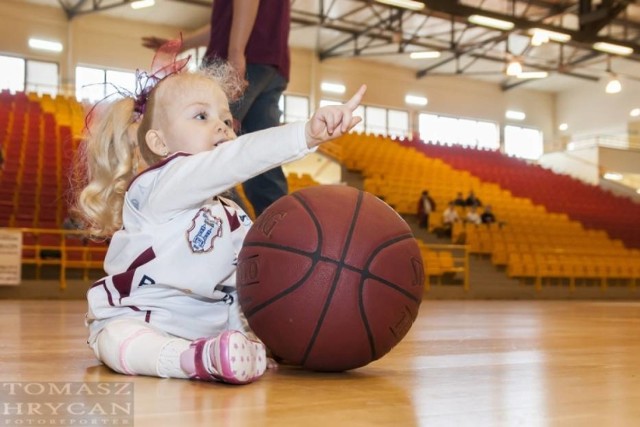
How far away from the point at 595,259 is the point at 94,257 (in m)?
8.72

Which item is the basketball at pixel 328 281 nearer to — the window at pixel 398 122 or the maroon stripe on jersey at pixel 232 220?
the maroon stripe on jersey at pixel 232 220

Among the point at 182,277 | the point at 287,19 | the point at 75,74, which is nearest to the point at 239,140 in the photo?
the point at 182,277

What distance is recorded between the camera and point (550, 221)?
14883mm

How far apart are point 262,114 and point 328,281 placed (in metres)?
1.47

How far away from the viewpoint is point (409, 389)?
1667mm

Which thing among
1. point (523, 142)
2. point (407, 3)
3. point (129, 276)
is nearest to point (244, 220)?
point (129, 276)

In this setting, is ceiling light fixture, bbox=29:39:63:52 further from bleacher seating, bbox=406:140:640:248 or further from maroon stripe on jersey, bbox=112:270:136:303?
maroon stripe on jersey, bbox=112:270:136:303

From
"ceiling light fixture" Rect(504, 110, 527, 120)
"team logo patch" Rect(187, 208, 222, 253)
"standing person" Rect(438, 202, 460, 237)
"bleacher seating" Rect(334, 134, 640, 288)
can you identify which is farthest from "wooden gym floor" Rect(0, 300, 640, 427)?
"ceiling light fixture" Rect(504, 110, 527, 120)

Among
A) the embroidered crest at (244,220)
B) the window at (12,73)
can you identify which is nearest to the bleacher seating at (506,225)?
the window at (12,73)

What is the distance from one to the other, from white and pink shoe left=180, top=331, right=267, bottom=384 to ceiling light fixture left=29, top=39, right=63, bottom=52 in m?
16.5

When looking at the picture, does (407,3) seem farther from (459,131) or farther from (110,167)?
(110,167)

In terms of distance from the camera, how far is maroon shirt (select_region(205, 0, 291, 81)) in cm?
306

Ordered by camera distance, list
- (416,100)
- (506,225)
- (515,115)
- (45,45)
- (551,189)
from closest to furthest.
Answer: (506,225)
(45,45)
(551,189)
(416,100)
(515,115)

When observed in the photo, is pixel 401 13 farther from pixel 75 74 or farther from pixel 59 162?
pixel 59 162
